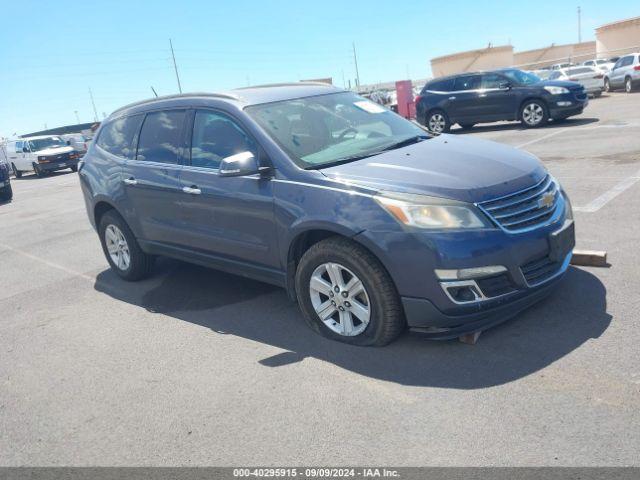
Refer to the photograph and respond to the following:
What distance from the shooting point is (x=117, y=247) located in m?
6.69

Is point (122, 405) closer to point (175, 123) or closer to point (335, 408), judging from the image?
point (335, 408)

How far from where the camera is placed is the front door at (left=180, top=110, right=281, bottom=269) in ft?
15.5

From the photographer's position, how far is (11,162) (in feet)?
94.8

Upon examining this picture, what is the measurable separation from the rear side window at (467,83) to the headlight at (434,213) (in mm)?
15467

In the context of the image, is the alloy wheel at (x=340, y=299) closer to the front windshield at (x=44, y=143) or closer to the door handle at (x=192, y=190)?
the door handle at (x=192, y=190)

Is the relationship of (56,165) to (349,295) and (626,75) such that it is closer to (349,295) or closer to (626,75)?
(626,75)

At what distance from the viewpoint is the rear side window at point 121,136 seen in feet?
20.3

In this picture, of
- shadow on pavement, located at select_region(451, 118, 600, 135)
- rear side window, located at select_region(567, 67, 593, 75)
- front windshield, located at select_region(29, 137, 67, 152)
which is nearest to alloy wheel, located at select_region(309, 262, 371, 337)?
shadow on pavement, located at select_region(451, 118, 600, 135)

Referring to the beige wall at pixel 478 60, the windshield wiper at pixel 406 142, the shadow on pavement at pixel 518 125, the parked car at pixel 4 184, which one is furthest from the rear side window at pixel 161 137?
the beige wall at pixel 478 60

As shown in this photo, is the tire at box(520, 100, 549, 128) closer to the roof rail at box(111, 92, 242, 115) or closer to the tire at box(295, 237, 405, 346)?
the roof rail at box(111, 92, 242, 115)

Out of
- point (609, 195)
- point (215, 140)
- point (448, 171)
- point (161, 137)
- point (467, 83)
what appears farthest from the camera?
point (467, 83)

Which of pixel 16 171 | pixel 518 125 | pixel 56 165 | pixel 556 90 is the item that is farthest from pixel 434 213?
Result: pixel 16 171

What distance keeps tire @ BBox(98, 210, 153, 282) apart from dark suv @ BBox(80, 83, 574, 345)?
420 mm

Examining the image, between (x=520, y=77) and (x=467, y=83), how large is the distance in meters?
1.57
